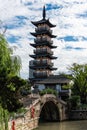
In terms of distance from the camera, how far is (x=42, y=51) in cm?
6069

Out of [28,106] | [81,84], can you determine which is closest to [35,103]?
[28,106]

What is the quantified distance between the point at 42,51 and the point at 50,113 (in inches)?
654

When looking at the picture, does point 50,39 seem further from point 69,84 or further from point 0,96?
point 0,96

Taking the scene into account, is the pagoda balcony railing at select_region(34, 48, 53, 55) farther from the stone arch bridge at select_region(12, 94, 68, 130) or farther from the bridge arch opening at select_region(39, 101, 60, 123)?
the bridge arch opening at select_region(39, 101, 60, 123)

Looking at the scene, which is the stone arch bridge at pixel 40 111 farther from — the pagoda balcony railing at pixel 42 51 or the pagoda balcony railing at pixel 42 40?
the pagoda balcony railing at pixel 42 40

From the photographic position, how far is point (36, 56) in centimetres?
6119

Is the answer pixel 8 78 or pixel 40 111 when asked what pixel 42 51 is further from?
pixel 8 78

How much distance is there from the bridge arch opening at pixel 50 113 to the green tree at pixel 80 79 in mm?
6609

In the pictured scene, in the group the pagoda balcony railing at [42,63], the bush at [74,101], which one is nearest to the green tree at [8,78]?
the bush at [74,101]

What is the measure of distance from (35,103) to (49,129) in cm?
380

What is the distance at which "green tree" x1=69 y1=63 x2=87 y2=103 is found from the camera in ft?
166

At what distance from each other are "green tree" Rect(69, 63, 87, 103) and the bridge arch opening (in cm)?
661

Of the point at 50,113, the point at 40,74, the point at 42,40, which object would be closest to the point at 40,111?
the point at 50,113

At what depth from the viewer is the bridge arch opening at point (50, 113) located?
46.2 m
